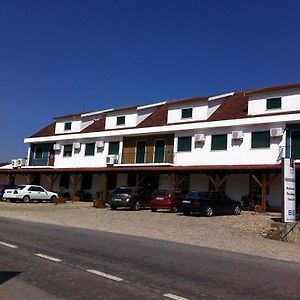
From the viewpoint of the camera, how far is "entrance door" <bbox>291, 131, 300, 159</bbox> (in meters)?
31.6

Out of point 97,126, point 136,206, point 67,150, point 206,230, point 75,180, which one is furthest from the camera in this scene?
point 67,150

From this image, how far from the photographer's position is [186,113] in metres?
38.8

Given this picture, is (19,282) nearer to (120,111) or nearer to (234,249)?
(234,249)

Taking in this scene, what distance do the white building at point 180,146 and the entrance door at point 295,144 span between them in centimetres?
6

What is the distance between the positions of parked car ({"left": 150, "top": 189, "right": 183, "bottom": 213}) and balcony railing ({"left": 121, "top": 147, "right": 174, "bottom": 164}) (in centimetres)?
709

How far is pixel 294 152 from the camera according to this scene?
31.8 meters

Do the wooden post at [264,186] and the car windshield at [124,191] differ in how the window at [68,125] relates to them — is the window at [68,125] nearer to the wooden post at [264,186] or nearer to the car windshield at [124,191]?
the car windshield at [124,191]

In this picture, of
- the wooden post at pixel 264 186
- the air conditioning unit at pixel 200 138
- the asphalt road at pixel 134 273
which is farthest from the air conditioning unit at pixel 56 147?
the asphalt road at pixel 134 273

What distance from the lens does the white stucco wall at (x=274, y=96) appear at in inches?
1280

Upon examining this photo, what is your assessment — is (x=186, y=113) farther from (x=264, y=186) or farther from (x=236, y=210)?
(x=236, y=210)

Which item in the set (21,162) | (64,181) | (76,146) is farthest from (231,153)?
(21,162)

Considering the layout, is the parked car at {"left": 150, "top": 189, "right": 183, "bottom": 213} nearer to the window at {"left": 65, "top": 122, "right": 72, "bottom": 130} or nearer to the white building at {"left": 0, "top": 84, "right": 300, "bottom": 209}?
the white building at {"left": 0, "top": 84, "right": 300, "bottom": 209}

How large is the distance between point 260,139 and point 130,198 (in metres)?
9.68

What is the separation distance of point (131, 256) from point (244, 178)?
960 inches
